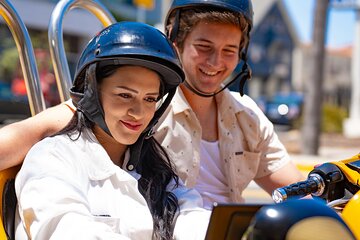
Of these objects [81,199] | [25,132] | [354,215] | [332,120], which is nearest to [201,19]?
[25,132]

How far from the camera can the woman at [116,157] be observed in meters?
1.62

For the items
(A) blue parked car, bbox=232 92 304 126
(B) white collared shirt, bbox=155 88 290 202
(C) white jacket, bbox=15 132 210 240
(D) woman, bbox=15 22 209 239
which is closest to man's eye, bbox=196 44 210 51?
(B) white collared shirt, bbox=155 88 290 202

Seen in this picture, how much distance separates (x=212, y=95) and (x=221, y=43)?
219 millimetres

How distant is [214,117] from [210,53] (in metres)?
0.31

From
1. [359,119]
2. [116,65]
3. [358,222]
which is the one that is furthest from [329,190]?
[359,119]

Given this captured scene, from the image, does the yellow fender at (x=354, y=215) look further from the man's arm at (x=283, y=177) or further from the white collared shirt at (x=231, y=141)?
the man's arm at (x=283, y=177)

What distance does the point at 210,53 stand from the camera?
252 cm

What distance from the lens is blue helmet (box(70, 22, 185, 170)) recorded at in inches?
70.6

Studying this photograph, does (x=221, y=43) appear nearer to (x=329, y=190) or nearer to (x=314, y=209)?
(x=329, y=190)

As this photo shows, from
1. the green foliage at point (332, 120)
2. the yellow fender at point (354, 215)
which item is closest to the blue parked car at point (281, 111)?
the green foliage at point (332, 120)

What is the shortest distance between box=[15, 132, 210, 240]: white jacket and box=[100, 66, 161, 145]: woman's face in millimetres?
83

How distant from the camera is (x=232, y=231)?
1159 millimetres

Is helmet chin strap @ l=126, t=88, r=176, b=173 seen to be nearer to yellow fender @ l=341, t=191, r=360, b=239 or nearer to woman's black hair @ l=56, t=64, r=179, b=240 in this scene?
woman's black hair @ l=56, t=64, r=179, b=240

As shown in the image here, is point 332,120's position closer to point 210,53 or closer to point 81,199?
point 210,53
